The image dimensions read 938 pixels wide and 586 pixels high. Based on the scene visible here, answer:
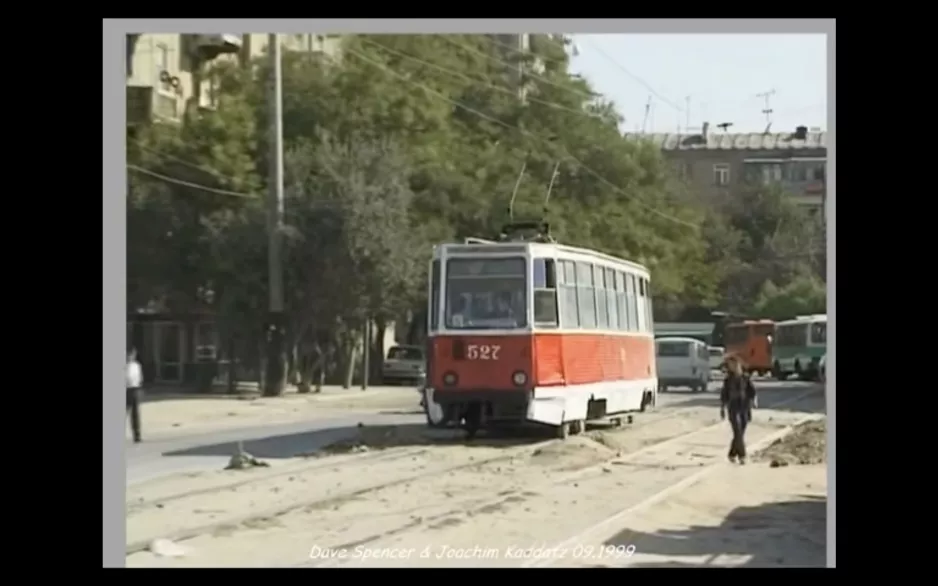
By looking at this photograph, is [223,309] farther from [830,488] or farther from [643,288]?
[830,488]

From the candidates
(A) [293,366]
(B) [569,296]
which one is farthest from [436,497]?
(B) [569,296]

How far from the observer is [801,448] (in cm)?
1365

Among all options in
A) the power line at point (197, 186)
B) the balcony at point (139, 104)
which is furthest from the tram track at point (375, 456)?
the balcony at point (139, 104)

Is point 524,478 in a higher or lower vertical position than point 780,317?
lower

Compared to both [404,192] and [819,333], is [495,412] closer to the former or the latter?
[404,192]

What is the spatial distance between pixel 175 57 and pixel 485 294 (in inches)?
115

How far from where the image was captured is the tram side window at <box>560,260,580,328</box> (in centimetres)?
1435

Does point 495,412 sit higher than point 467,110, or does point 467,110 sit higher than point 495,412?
point 467,110

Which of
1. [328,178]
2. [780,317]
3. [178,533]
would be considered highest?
[328,178]

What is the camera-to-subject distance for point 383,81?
13.8 metres

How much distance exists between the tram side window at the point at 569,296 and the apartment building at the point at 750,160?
3.62 ft

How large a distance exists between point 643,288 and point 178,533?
391 cm
